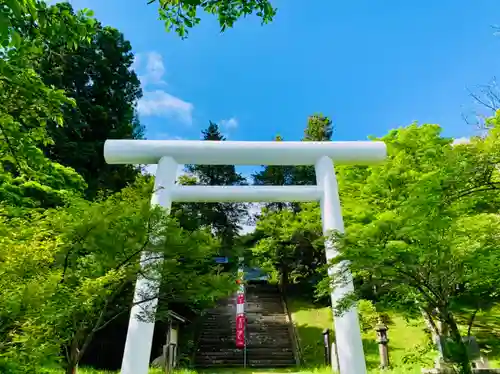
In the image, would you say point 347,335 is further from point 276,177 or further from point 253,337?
point 276,177

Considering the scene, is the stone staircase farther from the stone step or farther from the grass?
the grass

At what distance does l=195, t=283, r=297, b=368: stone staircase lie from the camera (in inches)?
534

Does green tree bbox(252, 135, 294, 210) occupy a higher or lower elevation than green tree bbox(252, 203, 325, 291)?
higher

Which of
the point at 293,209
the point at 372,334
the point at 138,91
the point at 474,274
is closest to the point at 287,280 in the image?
the point at 293,209

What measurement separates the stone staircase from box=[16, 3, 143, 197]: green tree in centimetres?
669

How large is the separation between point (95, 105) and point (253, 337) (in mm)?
10524

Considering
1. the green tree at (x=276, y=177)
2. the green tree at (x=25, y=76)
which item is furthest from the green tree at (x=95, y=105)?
the green tree at (x=25, y=76)

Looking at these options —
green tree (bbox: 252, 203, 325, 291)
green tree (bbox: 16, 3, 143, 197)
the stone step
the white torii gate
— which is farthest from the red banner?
the white torii gate

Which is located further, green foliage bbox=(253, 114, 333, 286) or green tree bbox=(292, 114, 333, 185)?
green tree bbox=(292, 114, 333, 185)

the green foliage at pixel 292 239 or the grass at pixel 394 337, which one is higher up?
the green foliage at pixel 292 239

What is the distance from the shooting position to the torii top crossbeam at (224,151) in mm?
7145

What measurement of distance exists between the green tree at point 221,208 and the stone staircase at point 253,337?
11.3 feet

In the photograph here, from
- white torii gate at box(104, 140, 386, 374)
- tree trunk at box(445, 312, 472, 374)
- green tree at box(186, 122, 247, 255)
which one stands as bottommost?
tree trunk at box(445, 312, 472, 374)

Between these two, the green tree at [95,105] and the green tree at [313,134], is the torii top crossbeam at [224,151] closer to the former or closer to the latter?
the green tree at [95,105]
